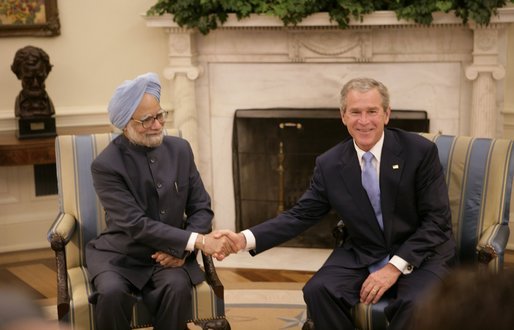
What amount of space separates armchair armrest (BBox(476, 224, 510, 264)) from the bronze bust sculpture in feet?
9.53

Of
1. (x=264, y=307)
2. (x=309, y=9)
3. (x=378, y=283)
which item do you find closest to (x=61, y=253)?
(x=378, y=283)

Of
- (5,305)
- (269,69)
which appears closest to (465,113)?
(269,69)

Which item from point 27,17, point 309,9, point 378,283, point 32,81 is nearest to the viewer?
point 378,283

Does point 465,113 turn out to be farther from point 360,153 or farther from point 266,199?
point 360,153

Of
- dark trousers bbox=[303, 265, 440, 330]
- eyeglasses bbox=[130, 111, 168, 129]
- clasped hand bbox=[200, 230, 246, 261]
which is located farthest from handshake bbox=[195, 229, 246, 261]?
eyeglasses bbox=[130, 111, 168, 129]

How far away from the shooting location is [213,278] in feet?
10.9

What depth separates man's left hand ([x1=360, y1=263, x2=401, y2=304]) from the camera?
3.09 meters

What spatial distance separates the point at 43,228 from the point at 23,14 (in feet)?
4.67

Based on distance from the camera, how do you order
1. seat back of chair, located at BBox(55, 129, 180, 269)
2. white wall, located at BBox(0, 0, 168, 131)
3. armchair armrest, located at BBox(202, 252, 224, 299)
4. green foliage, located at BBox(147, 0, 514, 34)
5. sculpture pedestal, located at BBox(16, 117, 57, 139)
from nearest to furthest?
armchair armrest, located at BBox(202, 252, 224, 299) < seat back of chair, located at BBox(55, 129, 180, 269) < green foliage, located at BBox(147, 0, 514, 34) < sculpture pedestal, located at BBox(16, 117, 57, 139) < white wall, located at BBox(0, 0, 168, 131)

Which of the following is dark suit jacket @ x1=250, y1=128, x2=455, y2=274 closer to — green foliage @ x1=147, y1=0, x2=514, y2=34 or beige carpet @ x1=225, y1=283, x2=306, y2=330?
beige carpet @ x1=225, y1=283, x2=306, y2=330

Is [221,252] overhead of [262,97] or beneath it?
beneath

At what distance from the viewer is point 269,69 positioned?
5.30 meters

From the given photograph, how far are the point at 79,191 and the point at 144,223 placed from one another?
507 mm

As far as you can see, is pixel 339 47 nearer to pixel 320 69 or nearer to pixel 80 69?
pixel 320 69
